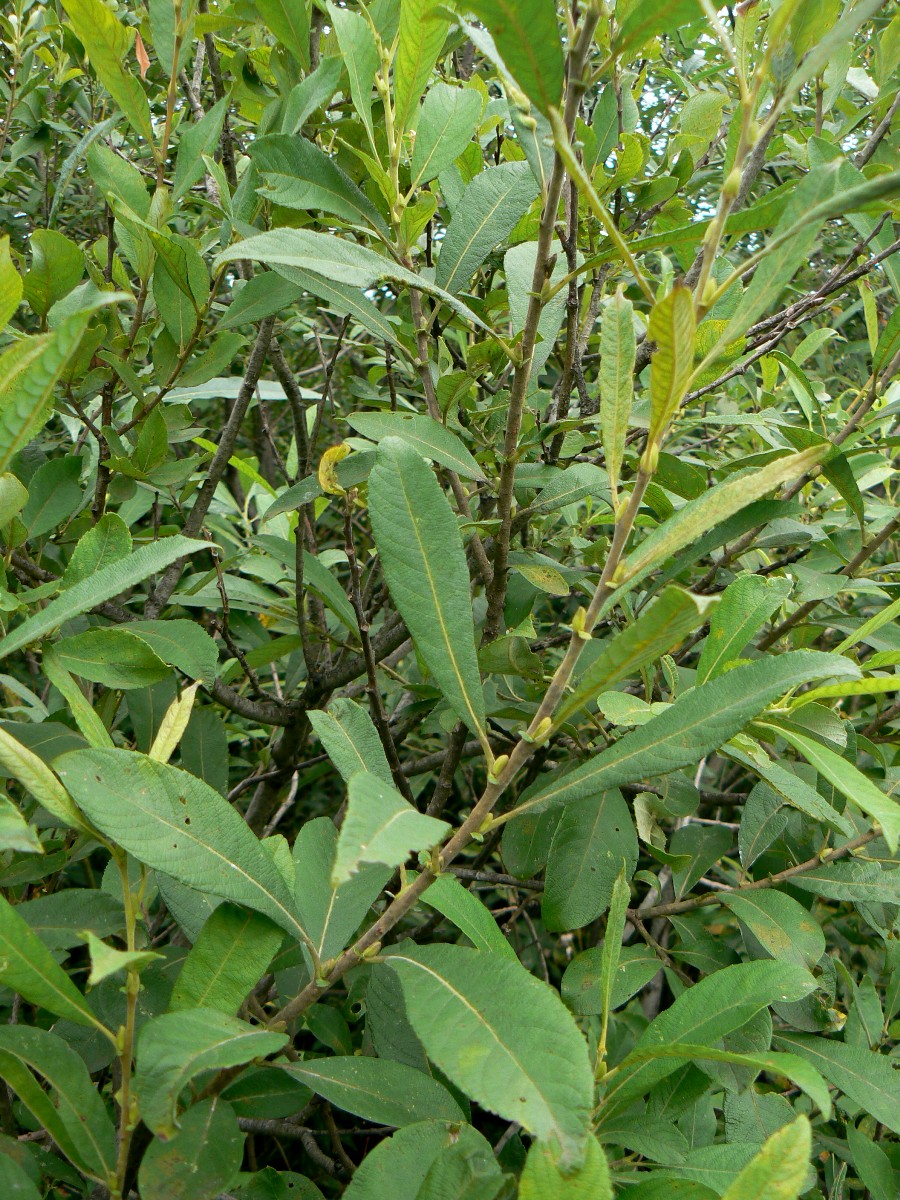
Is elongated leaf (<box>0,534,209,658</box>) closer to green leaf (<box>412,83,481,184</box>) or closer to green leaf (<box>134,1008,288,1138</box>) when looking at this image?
green leaf (<box>134,1008,288,1138</box>)

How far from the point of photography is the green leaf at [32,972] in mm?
760

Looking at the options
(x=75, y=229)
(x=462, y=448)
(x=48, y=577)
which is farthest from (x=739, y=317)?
(x=75, y=229)

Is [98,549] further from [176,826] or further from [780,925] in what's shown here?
[780,925]

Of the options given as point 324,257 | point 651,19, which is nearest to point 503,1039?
point 324,257

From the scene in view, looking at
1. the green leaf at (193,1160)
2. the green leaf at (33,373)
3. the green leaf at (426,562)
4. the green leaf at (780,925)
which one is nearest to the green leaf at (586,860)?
the green leaf at (780,925)

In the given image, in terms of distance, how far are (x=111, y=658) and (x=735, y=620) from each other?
0.66 metres

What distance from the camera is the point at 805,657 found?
869mm

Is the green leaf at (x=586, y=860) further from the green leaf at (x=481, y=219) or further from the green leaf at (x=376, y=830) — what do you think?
the green leaf at (x=481, y=219)

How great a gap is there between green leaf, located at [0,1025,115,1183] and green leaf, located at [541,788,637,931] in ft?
1.82

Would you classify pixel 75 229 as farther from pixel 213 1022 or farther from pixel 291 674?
pixel 213 1022

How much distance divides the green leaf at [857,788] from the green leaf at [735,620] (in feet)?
0.33

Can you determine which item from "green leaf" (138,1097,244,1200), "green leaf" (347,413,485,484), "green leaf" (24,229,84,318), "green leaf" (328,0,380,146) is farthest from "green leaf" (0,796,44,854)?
"green leaf" (328,0,380,146)

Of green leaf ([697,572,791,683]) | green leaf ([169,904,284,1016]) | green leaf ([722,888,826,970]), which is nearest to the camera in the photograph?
Answer: green leaf ([169,904,284,1016])

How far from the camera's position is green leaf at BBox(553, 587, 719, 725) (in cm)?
67
